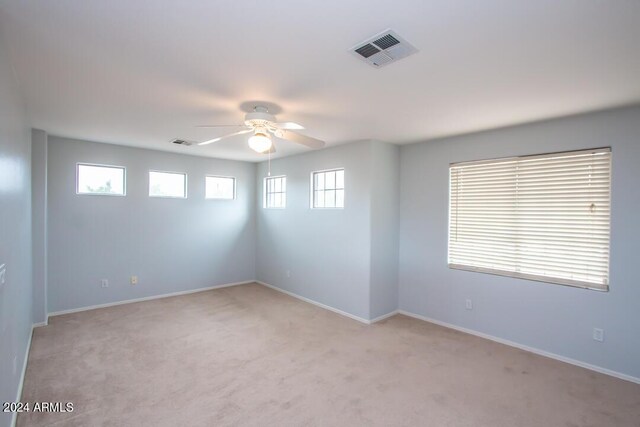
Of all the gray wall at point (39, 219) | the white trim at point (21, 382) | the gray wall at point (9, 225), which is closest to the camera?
the gray wall at point (9, 225)

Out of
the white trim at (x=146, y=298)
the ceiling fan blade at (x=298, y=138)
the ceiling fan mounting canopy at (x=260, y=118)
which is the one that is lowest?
the white trim at (x=146, y=298)

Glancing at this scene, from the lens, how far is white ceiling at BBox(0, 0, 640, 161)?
4.91 feet

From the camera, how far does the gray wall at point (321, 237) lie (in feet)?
14.0

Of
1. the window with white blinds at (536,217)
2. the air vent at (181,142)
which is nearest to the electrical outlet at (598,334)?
the window with white blinds at (536,217)

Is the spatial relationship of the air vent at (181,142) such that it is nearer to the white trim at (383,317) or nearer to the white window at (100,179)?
the white window at (100,179)

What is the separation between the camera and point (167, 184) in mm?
5336

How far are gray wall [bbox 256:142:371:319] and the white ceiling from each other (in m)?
1.27

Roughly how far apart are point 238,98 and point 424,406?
298 cm

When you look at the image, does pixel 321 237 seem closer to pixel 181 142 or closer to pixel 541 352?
pixel 181 142

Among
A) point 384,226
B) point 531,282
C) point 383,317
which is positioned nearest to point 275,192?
point 384,226

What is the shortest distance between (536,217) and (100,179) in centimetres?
601

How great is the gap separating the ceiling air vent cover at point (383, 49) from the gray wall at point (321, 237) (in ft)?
7.51

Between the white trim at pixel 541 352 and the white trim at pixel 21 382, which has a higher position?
the white trim at pixel 21 382

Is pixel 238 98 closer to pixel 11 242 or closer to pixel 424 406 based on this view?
pixel 11 242
